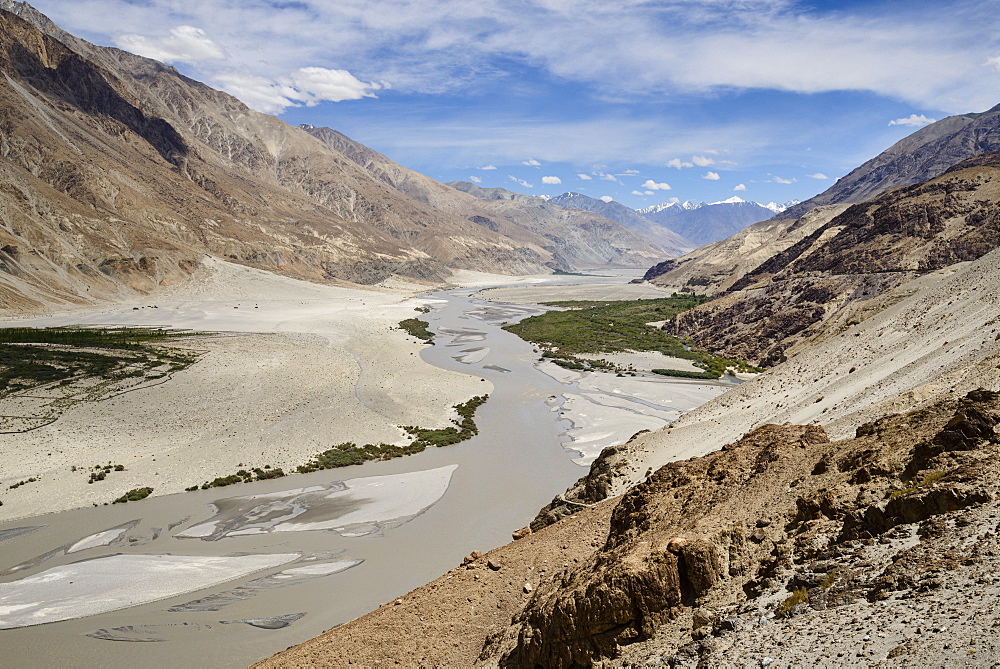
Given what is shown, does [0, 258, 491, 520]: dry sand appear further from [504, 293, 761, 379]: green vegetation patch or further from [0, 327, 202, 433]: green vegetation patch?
[504, 293, 761, 379]: green vegetation patch

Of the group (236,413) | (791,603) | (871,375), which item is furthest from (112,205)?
(791,603)

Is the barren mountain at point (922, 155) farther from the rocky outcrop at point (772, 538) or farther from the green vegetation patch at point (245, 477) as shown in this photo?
the rocky outcrop at point (772, 538)

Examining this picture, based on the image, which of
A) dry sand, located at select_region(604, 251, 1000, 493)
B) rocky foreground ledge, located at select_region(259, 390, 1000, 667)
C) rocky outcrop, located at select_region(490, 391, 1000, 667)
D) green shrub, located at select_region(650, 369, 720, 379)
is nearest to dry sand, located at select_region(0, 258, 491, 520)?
green shrub, located at select_region(650, 369, 720, 379)

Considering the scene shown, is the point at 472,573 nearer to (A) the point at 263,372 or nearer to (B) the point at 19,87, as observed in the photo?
(A) the point at 263,372

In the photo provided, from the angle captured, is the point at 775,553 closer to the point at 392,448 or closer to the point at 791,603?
the point at 791,603

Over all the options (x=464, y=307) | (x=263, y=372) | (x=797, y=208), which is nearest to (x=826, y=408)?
(x=263, y=372)

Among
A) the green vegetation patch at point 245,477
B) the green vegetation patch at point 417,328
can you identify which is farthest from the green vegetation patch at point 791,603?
the green vegetation patch at point 417,328
